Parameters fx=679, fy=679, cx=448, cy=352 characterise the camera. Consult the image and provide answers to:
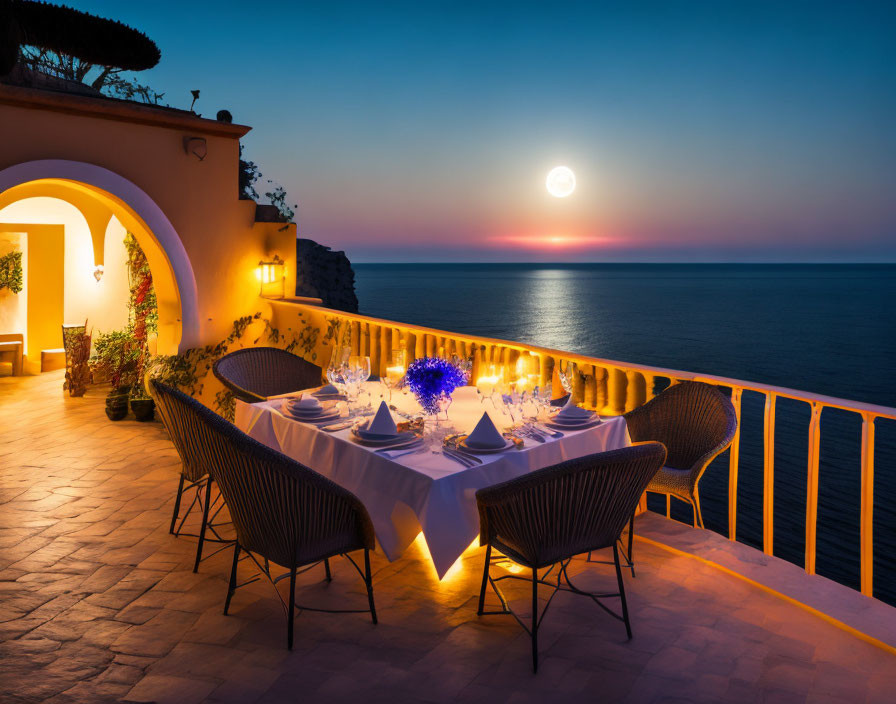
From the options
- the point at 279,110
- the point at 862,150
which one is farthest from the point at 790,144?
the point at 279,110

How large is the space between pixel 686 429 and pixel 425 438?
154cm

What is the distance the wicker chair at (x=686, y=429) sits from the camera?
3434 millimetres

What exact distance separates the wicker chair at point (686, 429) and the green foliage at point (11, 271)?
841cm

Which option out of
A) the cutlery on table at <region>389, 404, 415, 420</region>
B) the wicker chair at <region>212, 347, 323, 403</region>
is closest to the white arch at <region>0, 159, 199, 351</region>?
the wicker chair at <region>212, 347, 323, 403</region>

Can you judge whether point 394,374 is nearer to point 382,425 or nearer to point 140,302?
point 382,425

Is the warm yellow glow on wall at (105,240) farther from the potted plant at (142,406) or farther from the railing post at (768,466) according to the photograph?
the railing post at (768,466)

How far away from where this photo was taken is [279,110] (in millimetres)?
16266

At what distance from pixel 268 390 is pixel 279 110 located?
43.9 feet

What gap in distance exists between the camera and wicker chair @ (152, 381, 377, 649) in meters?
2.54

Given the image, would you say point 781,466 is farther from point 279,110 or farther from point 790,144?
point 790,144

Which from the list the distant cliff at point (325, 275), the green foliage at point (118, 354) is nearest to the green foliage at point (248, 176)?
the green foliage at point (118, 354)

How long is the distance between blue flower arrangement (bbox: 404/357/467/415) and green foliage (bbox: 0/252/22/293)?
25.7ft

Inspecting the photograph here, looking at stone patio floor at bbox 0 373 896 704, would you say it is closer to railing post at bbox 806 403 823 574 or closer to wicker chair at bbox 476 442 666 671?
wicker chair at bbox 476 442 666 671

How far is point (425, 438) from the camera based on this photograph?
304 cm
